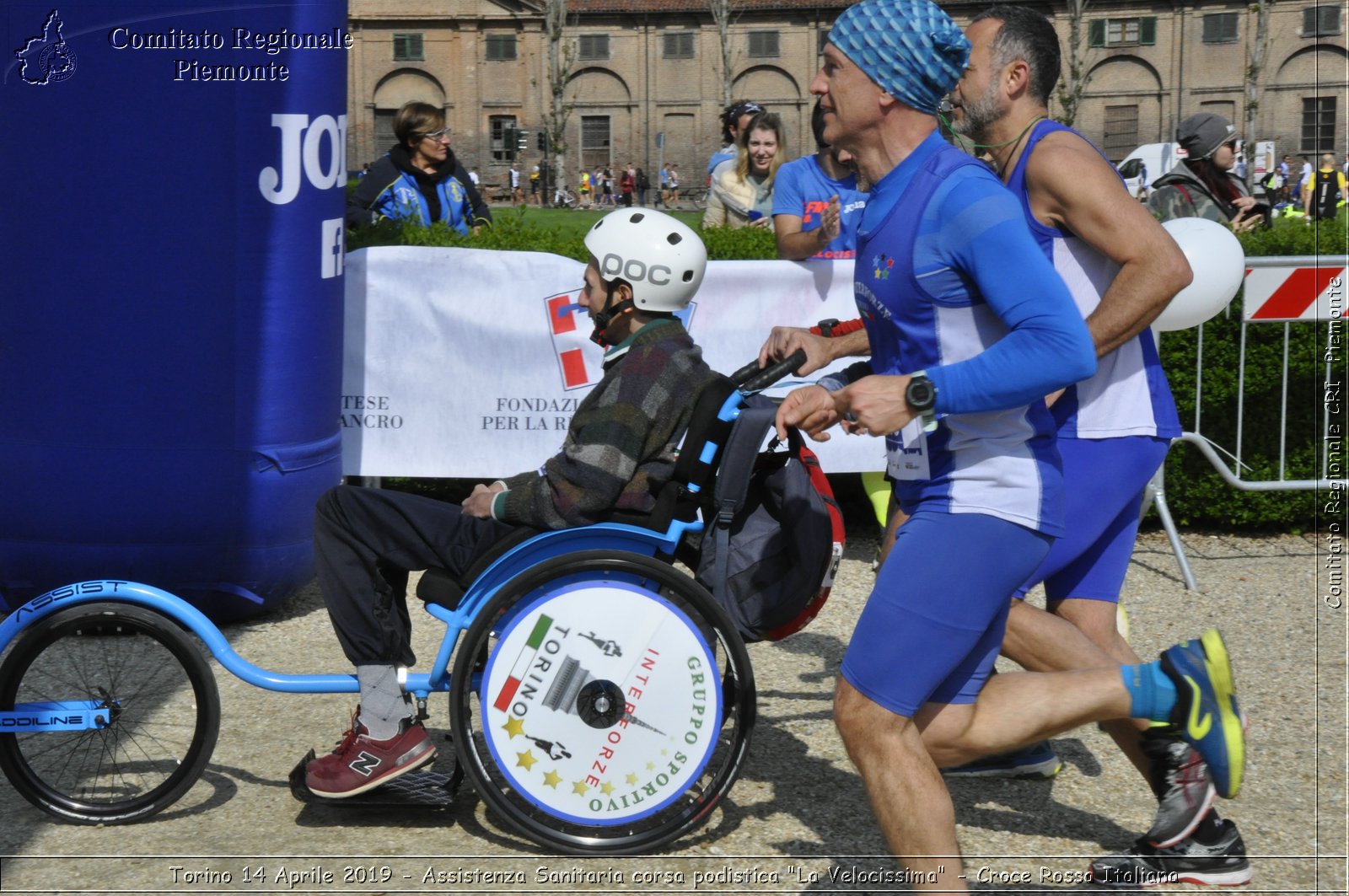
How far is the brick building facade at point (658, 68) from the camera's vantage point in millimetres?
64000

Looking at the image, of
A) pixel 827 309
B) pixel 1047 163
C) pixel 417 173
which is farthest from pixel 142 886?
pixel 417 173

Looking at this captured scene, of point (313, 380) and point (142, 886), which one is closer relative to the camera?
point (142, 886)

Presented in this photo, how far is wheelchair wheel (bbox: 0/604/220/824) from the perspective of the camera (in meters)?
3.93

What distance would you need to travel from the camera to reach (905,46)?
2982 mm

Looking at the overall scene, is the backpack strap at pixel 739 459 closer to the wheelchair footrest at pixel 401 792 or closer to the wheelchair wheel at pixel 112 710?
the wheelchair footrest at pixel 401 792

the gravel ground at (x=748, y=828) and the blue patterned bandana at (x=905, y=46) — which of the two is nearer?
the blue patterned bandana at (x=905, y=46)

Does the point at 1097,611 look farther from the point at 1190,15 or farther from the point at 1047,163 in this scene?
the point at 1190,15

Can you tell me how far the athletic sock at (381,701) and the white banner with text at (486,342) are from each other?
3.09 m

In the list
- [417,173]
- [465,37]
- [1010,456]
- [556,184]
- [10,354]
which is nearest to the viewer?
[1010,456]

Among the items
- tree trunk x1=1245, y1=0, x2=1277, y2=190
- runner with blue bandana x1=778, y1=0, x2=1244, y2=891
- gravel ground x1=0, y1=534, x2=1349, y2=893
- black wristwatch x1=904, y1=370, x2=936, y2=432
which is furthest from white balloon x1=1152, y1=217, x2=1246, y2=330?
tree trunk x1=1245, y1=0, x2=1277, y2=190

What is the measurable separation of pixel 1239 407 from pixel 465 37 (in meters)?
63.5

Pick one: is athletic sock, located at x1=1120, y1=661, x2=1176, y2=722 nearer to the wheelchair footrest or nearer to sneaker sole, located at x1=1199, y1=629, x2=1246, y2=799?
sneaker sole, located at x1=1199, y1=629, x2=1246, y2=799

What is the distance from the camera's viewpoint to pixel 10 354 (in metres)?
5.55

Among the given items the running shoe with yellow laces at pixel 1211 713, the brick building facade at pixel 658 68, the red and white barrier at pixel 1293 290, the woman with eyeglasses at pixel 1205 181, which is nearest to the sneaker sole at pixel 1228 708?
the running shoe with yellow laces at pixel 1211 713
